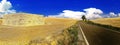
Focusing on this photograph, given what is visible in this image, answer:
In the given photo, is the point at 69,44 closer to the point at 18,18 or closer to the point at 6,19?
the point at 18,18

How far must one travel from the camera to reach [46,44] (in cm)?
1196

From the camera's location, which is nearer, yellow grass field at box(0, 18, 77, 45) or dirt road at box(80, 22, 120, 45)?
yellow grass field at box(0, 18, 77, 45)

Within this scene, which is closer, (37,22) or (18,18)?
(18,18)

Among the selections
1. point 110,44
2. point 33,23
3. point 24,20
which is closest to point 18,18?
point 24,20

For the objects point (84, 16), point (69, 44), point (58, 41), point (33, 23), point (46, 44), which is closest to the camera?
point (46, 44)

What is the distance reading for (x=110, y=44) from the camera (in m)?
15.7

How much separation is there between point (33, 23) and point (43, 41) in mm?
73650

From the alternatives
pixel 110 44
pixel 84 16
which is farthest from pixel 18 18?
pixel 84 16

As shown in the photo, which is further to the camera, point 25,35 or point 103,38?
point 25,35

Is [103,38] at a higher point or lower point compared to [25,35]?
higher

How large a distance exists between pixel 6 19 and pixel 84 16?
99741 mm

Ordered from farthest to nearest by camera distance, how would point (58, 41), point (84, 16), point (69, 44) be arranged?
point (84, 16) < point (69, 44) < point (58, 41)

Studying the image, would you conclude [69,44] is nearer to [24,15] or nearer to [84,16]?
[24,15]

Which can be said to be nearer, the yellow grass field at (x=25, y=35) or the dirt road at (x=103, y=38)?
the yellow grass field at (x=25, y=35)
